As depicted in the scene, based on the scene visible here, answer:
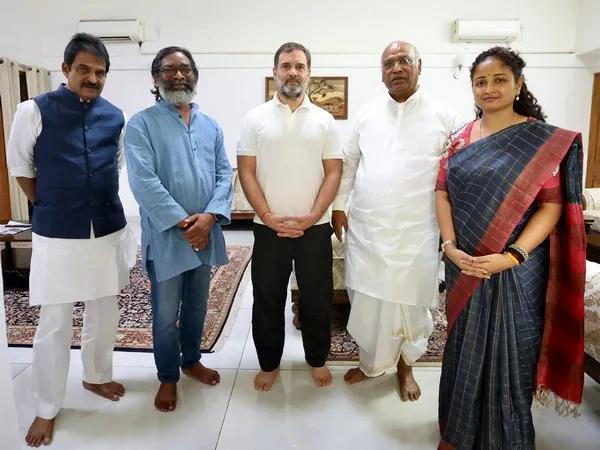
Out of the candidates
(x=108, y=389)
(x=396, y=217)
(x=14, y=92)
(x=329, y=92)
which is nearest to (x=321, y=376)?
(x=396, y=217)

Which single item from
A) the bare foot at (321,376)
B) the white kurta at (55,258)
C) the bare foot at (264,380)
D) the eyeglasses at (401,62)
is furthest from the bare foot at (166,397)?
the eyeglasses at (401,62)

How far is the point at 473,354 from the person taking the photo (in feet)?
4.98

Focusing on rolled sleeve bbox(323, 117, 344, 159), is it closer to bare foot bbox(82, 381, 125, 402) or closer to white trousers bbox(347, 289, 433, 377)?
white trousers bbox(347, 289, 433, 377)

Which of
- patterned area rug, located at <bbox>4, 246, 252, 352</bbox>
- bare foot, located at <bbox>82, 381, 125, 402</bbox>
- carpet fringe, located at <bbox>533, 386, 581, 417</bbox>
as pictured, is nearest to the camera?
carpet fringe, located at <bbox>533, 386, 581, 417</bbox>

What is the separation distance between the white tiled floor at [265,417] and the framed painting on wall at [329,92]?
183 inches

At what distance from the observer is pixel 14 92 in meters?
5.72

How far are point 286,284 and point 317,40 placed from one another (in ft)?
16.2

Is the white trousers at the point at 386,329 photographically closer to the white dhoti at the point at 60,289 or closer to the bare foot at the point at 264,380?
the bare foot at the point at 264,380

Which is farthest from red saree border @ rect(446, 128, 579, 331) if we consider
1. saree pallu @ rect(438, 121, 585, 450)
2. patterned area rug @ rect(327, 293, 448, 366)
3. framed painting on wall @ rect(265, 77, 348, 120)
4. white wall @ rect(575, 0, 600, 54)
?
white wall @ rect(575, 0, 600, 54)

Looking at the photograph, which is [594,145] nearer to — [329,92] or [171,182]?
[329,92]

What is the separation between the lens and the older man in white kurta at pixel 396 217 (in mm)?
1868

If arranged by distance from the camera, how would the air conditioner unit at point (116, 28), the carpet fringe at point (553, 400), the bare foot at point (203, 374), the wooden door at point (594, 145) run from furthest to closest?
the wooden door at point (594, 145) < the air conditioner unit at point (116, 28) < the bare foot at point (203, 374) < the carpet fringe at point (553, 400)

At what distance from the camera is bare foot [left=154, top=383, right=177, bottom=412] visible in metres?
1.94

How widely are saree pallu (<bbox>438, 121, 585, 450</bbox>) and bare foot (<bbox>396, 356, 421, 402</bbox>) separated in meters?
0.48
